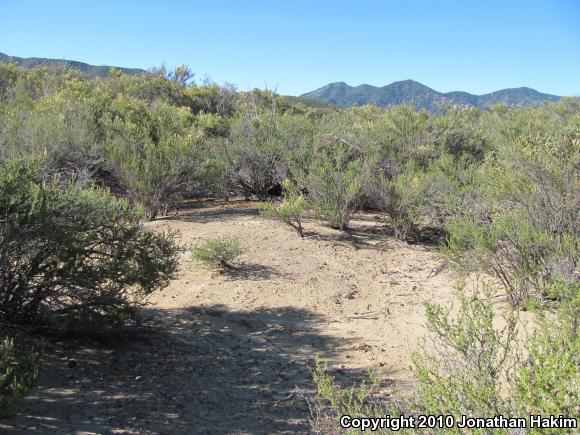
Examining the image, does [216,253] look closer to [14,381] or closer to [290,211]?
[290,211]

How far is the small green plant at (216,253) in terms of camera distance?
7.63 m

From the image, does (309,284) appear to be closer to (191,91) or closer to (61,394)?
(61,394)

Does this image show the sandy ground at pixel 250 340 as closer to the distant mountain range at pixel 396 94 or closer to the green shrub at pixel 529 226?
the green shrub at pixel 529 226

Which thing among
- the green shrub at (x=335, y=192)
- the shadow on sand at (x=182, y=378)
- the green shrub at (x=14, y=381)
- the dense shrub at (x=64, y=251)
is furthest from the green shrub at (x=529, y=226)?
the green shrub at (x=14, y=381)

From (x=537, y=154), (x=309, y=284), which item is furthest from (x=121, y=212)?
(x=537, y=154)

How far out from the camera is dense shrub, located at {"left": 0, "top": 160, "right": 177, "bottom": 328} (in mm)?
4305

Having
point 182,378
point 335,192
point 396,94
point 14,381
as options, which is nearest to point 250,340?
point 182,378

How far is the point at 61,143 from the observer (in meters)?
11.0

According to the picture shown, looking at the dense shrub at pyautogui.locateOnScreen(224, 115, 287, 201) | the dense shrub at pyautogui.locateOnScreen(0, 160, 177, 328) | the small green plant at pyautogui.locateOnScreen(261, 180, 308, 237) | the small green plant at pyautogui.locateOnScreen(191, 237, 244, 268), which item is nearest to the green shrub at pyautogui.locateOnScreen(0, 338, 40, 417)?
the dense shrub at pyautogui.locateOnScreen(0, 160, 177, 328)

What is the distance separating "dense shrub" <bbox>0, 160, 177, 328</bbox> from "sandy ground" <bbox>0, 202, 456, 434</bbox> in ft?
1.49

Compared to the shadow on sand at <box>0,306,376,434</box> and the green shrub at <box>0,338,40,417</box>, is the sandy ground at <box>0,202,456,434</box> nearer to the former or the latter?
the shadow on sand at <box>0,306,376,434</box>

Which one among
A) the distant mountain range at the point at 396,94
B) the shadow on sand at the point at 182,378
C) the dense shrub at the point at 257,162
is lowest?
the shadow on sand at the point at 182,378

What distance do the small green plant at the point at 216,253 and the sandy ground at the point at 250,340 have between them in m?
0.17

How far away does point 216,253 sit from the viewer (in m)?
7.70
